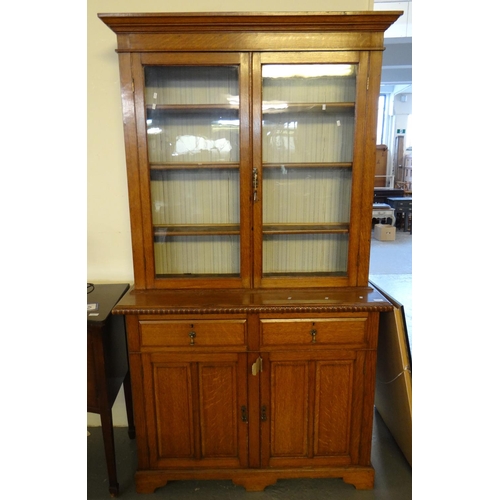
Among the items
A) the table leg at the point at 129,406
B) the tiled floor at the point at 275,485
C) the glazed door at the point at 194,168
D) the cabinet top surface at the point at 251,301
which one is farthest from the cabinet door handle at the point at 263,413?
the table leg at the point at 129,406

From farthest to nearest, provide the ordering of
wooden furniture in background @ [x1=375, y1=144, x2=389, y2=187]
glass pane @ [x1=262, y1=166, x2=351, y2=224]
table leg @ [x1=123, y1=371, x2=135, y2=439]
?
wooden furniture in background @ [x1=375, y1=144, x2=389, y2=187] → table leg @ [x1=123, y1=371, x2=135, y2=439] → glass pane @ [x1=262, y1=166, x2=351, y2=224]

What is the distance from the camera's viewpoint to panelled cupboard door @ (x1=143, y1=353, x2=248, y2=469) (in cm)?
157

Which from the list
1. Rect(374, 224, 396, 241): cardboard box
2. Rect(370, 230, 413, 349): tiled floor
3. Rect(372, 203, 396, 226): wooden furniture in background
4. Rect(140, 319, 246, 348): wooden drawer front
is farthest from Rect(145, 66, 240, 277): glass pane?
Rect(372, 203, 396, 226): wooden furniture in background

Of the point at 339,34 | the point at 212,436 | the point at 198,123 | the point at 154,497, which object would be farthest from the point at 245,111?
the point at 154,497

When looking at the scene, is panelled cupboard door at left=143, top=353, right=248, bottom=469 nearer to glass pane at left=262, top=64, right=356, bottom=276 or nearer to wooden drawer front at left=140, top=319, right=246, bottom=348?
wooden drawer front at left=140, top=319, right=246, bottom=348

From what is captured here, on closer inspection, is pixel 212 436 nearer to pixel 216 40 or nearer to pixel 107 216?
pixel 107 216

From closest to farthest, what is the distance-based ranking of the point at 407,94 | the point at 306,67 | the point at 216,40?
1. the point at 216,40
2. the point at 306,67
3. the point at 407,94

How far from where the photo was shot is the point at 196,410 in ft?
5.25

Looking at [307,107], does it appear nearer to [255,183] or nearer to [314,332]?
[255,183]

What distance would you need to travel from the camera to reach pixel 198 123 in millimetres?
1687

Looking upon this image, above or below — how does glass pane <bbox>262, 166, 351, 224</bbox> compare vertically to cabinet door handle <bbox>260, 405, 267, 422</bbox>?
above

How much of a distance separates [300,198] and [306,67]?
0.58 meters

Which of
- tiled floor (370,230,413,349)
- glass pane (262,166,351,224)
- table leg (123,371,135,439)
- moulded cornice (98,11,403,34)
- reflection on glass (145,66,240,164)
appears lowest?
table leg (123,371,135,439)

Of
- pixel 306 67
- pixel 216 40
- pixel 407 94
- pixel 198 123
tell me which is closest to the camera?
pixel 216 40
